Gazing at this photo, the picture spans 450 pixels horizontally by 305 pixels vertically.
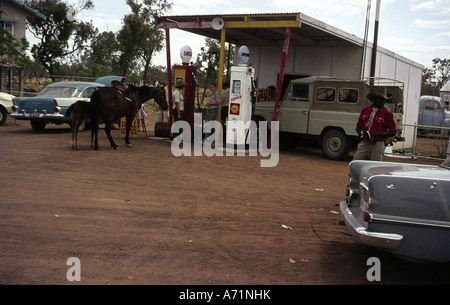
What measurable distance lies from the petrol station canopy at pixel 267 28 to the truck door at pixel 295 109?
1.86 metres

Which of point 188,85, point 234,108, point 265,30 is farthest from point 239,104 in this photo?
point 265,30

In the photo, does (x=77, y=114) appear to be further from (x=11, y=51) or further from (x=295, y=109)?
(x=11, y=51)

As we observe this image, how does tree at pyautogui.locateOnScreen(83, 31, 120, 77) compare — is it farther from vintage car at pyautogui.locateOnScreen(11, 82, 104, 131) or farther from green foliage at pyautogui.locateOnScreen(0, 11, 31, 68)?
vintage car at pyautogui.locateOnScreen(11, 82, 104, 131)

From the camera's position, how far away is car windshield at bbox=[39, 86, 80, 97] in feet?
57.1

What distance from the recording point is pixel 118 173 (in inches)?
387

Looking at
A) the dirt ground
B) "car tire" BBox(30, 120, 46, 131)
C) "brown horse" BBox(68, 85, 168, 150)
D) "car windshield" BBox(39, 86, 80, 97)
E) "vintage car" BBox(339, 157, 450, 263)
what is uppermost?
"car windshield" BBox(39, 86, 80, 97)

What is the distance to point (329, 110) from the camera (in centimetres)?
1390

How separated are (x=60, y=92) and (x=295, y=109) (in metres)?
8.65

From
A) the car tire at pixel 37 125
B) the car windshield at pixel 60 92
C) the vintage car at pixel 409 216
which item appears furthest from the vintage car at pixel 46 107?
the vintage car at pixel 409 216

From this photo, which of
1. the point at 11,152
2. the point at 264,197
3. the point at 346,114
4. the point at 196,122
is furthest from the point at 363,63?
the point at 11,152

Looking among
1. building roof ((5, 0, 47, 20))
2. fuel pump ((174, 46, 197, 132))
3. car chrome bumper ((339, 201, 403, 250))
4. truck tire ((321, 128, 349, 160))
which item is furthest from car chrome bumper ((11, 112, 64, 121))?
building roof ((5, 0, 47, 20))

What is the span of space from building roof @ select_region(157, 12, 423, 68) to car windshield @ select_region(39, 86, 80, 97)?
4070 millimetres

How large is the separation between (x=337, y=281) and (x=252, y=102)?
408 inches

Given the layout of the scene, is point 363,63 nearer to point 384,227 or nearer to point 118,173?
point 118,173
